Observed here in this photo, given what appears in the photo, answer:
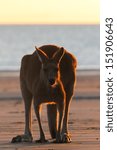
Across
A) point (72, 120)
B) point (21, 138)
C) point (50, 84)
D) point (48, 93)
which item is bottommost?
point (21, 138)

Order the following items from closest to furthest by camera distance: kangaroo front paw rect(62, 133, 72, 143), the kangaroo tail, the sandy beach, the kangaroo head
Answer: the kangaroo head → the sandy beach → kangaroo front paw rect(62, 133, 72, 143) → the kangaroo tail

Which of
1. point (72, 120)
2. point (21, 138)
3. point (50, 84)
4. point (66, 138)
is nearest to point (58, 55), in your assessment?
point (50, 84)

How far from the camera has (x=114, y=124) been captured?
1032cm

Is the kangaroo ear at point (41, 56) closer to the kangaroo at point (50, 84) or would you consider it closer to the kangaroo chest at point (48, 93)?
the kangaroo at point (50, 84)

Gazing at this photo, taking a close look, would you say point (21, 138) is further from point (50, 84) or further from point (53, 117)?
point (50, 84)

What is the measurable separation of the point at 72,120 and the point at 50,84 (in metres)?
4.10

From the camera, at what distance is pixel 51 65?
436 inches

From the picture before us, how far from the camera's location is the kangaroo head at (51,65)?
11000 mm

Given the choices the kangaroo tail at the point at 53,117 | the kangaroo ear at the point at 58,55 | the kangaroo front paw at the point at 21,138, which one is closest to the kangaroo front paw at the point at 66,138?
the kangaroo tail at the point at 53,117

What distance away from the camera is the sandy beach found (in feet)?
37.1

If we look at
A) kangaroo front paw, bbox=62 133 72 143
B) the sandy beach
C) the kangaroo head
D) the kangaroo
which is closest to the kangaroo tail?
the kangaroo

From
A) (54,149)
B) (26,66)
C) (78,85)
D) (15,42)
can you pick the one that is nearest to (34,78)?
(26,66)

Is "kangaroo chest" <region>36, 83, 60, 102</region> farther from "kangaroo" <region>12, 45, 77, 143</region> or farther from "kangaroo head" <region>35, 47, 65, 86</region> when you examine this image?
"kangaroo head" <region>35, 47, 65, 86</region>

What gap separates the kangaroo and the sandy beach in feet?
0.89
